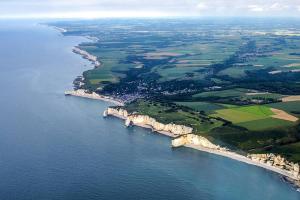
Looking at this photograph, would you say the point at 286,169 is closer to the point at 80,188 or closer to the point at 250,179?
the point at 250,179

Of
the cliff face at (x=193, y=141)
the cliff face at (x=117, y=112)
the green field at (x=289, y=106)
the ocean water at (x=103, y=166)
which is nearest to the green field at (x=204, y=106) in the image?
the green field at (x=289, y=106)

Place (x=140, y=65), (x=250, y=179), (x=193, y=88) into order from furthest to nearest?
1. (x=140, y=65)
2. (x=193, y=88)
3. (x=250, y=179)

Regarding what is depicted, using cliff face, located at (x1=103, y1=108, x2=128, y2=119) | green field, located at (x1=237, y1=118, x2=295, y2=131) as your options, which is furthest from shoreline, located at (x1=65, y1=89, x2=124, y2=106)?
green field, located at (x1=237, y1=118, x2=295, y2=131)

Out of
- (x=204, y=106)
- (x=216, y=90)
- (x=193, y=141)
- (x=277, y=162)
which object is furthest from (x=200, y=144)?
(x=216, y=90)

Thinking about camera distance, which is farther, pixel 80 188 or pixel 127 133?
pixel 127 133

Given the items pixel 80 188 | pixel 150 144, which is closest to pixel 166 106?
pixel 150 144

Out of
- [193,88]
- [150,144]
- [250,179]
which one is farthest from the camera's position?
[193,88]
